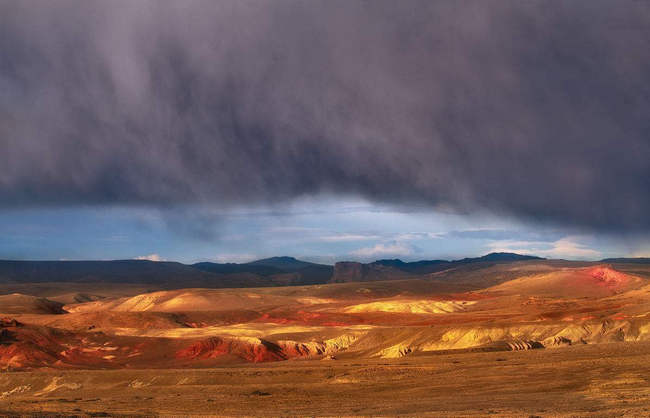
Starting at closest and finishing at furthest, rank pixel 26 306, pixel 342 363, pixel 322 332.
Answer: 1. pixel 342 363
2. pixel 322 332
3. pixel 26 306

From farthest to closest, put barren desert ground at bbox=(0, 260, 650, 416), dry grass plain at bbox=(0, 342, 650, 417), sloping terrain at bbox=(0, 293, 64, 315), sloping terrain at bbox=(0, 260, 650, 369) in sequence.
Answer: sloping terrain at bbox=(0, 293, 64, 315)
sloping terrain at bbox=(0, 260, 650, 369)
barren desert ground at bbox=(0, 260, 650, 416)
dry grass plain at bbox=(0, 342, 650, 417)

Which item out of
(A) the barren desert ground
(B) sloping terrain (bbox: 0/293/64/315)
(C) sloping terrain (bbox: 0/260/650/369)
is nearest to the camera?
(A) the barren desert ground

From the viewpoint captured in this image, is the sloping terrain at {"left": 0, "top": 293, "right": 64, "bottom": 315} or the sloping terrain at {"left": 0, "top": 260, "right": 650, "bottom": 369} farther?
the sloping terrain at {"left": 0, "top": 293, "right": 64, "bottom": 315}

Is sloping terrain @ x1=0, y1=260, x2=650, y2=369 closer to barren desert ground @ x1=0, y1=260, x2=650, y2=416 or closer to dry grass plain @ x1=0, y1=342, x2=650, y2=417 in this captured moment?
barren desert ground @ x1=0, y1=260, x2=650, y2=416

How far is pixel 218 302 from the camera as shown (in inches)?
6535

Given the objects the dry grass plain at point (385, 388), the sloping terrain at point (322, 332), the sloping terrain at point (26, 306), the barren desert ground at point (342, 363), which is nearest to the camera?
the dry grass plain at point (385, 388)

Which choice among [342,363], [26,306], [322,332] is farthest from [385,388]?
[26,306]

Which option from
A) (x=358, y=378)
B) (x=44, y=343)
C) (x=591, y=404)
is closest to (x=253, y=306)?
(x=44, y=343)

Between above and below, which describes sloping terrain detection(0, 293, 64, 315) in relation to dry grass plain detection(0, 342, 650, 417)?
below

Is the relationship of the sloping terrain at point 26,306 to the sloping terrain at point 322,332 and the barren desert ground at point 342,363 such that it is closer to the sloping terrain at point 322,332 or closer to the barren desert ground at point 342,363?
→ the sloping terrain at point 322,332

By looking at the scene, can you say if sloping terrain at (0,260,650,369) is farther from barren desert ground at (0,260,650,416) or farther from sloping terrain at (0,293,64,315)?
sloping terrain at (0,293,64,315)

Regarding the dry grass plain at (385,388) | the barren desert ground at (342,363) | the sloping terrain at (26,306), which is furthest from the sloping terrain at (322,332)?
the dry grass plain at (385,388)

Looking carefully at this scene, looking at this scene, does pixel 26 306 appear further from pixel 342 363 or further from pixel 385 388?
pixel 385 388

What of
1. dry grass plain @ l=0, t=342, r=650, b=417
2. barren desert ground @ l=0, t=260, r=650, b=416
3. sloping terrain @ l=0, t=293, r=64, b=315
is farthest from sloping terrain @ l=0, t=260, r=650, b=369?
dry grass plain @ l=0, t=342, r=650, b=417
